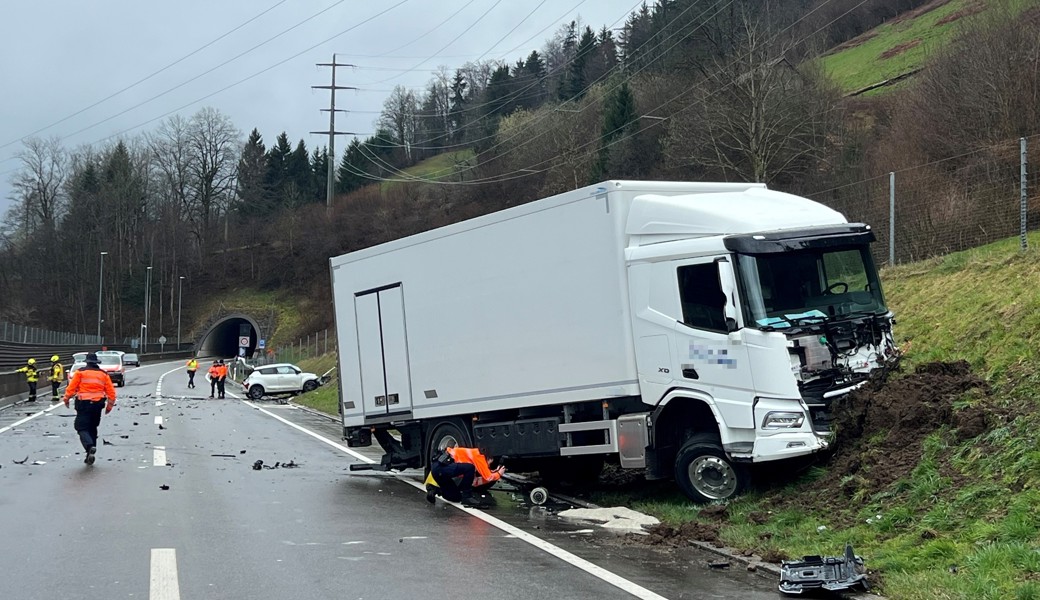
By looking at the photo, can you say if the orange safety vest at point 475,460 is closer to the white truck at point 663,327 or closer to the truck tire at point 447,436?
the white truck at point 663,327

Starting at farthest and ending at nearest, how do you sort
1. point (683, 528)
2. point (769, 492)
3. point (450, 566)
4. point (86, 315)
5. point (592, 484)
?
1. point (86, 315)
2. point (592, 484)
3. point (769, 492)
4. point (683, 528)
5. point (450, 566)

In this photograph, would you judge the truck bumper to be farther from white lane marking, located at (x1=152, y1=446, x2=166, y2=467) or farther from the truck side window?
white lane marking, located at (x1=152, y1=446, x2=166, y2=467)

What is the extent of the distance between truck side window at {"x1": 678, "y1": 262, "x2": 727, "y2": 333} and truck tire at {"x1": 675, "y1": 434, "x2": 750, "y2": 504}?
1.17 m

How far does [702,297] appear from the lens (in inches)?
404

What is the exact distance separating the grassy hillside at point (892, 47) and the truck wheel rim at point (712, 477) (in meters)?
43.8

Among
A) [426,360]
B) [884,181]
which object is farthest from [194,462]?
[884,181]

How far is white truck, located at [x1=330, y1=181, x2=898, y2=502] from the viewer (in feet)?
32.6

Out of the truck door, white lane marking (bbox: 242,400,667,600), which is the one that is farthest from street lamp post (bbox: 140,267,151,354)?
white lane marking (bbox: 242,400,667,600)

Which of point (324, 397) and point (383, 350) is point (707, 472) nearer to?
point (383, 350)

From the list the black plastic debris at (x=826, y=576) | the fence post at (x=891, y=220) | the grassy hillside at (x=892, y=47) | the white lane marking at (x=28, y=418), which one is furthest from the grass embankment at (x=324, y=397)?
the grassy hillside at (x=892, y=47)

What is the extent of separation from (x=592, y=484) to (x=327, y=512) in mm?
3733

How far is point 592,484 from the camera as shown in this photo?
42.9ft

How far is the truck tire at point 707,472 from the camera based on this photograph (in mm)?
10188

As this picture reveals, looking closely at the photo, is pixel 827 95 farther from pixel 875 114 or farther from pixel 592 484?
pixel 592 484
